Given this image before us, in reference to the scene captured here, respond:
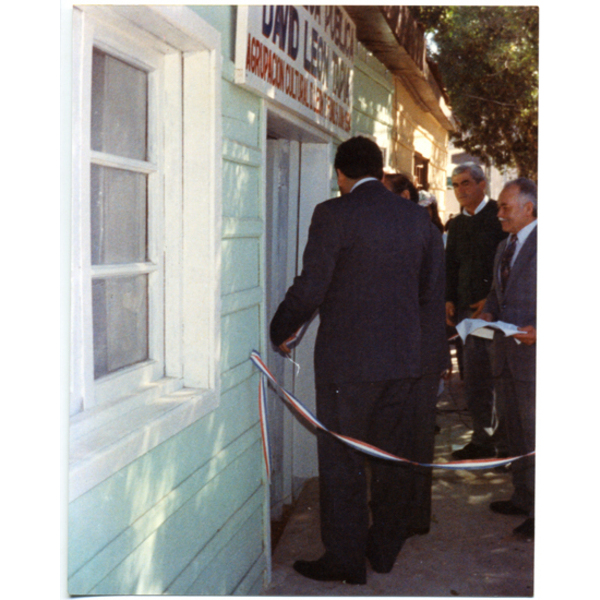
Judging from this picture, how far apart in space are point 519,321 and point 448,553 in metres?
1.34

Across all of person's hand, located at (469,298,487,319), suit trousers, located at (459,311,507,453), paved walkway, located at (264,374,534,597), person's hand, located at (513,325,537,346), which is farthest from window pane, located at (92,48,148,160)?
suit trousers, located at (459,311,507,453)

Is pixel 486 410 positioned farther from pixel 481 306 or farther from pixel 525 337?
pixel 525 337

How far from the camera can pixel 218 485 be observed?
3.23 meters

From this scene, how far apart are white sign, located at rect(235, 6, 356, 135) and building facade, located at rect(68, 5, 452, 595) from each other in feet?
0.05

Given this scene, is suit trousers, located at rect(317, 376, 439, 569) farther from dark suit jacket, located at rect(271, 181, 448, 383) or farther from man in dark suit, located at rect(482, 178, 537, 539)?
man in dark suit, located at rect(482, 178, 537, 539)

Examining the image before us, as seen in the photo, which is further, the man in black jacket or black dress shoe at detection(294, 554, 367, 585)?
the man in black jacket

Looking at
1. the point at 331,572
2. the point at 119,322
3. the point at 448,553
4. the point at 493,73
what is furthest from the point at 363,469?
the point at 493,73

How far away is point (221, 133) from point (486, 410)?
3696mm

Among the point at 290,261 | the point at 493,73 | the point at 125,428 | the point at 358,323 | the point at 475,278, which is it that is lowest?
the point at 125,428

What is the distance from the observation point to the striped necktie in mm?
4598

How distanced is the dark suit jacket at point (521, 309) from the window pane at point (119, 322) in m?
2.29

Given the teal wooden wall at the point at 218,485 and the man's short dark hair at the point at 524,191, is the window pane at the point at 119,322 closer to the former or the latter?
the teal wooden wall at the point at 218,485

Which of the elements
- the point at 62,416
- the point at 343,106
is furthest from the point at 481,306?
the point at 62,416

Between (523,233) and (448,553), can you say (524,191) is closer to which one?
(523,233)
